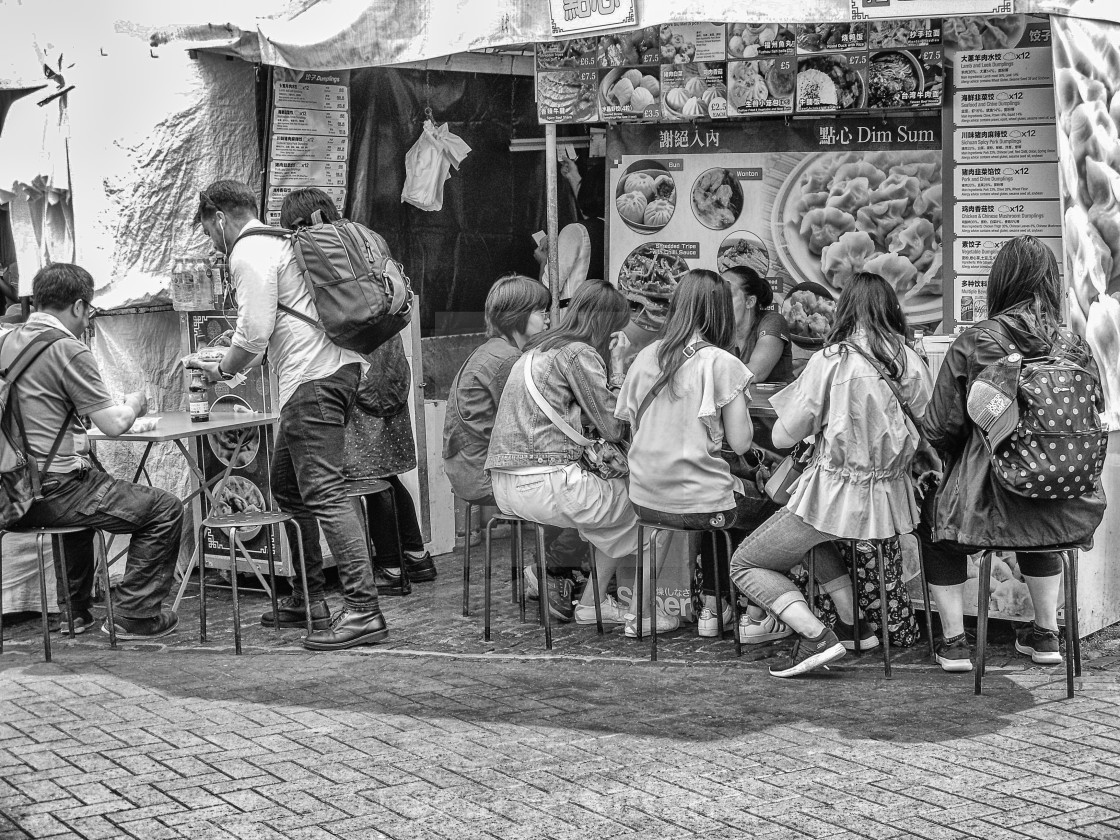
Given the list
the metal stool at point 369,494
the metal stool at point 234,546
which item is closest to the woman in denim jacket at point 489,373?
the metal stool at point 369,494

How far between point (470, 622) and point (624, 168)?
8.72 ft

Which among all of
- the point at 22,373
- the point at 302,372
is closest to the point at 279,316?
the point at 302,372

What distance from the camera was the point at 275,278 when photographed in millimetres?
6043

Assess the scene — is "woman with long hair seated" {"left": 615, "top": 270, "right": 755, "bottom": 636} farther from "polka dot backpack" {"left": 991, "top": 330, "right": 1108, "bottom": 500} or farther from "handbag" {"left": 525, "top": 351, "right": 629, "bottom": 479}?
"polka dot backpack" {"left": 991, "top": 330, "right": 1108, "bottom": 500}

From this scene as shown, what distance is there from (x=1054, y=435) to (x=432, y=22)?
3.32 metres

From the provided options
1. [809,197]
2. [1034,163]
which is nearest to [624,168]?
[809,197]

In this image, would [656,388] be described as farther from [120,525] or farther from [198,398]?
[120,525]

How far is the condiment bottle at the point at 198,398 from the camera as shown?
666 centimetres

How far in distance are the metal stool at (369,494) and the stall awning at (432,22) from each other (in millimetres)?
2113

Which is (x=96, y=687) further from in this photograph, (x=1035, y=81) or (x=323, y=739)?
(x=1035, y=81)

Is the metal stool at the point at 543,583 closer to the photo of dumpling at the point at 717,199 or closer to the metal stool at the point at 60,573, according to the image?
the metal stool at the point at 60,573

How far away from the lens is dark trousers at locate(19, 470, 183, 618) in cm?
618

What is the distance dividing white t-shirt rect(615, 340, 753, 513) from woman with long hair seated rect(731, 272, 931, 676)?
0.26 metres

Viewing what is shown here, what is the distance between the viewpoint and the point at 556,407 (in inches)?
234
